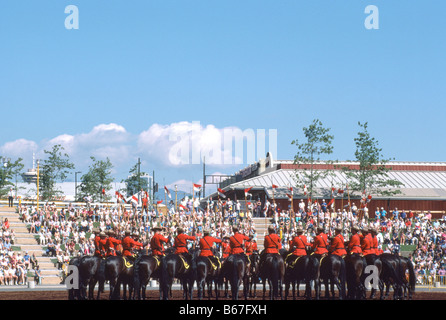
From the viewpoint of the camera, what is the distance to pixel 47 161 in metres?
87.8

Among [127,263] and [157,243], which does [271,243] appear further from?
[127,263]

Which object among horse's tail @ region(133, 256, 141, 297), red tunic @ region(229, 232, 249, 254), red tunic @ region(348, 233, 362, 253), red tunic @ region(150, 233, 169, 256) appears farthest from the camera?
red tunic @ region(229, 232, 249, 254)

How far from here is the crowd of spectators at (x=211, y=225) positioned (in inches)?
1892

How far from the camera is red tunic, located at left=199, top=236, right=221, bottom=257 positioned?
29156mm

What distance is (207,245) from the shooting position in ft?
95.9

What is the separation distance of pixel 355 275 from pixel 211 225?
26.0m

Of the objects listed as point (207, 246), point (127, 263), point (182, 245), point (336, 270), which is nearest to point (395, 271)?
point (336, 270)

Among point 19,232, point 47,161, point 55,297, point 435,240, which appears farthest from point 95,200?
point 55,297

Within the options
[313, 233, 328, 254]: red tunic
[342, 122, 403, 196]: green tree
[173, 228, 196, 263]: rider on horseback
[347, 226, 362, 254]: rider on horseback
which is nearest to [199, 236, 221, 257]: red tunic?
[173, 228, 196, 263]: rider on horseback

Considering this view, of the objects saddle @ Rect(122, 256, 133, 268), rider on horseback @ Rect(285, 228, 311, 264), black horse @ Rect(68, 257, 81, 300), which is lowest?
black horse @ Rect(68, 257, 81, 300)

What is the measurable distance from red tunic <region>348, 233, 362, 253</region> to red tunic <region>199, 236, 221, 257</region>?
17.5ft

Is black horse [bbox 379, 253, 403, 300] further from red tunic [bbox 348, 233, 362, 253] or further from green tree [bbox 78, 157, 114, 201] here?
green tree [bbox 78, 157, 114, 201]

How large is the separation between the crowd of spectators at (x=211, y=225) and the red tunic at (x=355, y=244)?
18.6 m
